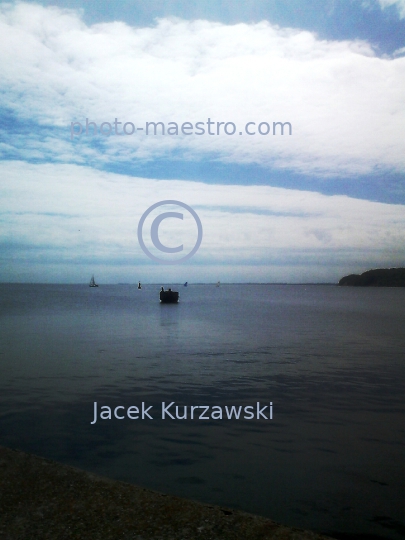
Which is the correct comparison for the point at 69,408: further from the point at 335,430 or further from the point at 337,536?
the point at 337,536

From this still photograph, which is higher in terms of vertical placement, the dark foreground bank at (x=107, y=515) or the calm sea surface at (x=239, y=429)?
the dark foreground bank at (x=107, y=515)

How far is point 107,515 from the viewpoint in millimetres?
4918

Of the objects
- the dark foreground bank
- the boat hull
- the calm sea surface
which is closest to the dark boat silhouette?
the boat hull

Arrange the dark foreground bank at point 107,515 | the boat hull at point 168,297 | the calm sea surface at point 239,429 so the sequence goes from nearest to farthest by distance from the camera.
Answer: the dark foreground bank at point 107,515 → the calm sea surface at point 239,429 → the boat hull at point 168,297

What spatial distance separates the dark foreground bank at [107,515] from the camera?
4582 millimetres

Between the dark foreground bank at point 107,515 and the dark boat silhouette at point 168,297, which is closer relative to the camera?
the dark foreground bank at point 107,515

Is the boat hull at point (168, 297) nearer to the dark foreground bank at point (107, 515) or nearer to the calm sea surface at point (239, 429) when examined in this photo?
the calm sea surface at point (239, 429)

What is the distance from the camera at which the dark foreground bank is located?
4.58m

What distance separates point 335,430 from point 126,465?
577cm

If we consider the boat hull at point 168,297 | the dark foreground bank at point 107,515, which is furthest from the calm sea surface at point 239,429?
the boat hull at point 168,297

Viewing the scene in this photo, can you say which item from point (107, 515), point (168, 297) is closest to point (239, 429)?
point (107, 515)

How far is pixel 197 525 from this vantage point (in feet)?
15.8

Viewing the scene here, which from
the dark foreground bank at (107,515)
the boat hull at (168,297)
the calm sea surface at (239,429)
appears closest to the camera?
the dark foreground bank at (107,515)

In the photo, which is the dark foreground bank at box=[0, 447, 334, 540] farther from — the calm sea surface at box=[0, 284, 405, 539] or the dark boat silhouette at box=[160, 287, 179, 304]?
the dark boat silhouette at box=[160, 287, 179, 304]
